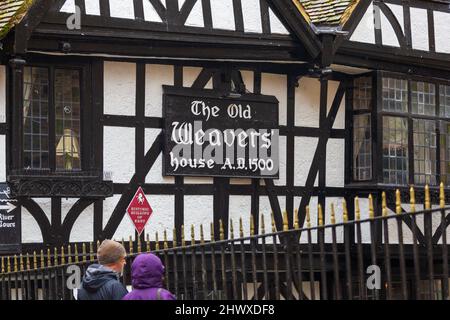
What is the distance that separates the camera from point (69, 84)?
16172 millimetres

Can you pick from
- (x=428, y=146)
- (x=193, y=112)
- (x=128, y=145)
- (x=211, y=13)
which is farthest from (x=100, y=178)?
(x=428, y=146)

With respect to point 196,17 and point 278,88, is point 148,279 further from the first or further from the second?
point 278,88

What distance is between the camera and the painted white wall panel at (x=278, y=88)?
59.1 feet

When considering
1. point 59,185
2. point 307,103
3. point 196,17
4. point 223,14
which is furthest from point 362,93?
point 59,185

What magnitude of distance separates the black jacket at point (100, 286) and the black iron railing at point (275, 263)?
59 centimetres

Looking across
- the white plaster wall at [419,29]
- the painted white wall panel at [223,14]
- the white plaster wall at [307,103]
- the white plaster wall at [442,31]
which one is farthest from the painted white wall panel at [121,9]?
the white plaster wall at [442,31]

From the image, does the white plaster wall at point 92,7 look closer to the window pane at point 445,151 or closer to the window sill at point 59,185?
the window sill at point 59,185

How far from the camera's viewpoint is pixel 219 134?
1722 cm

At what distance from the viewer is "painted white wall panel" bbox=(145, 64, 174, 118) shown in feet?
54.6

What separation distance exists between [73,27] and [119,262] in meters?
6.56

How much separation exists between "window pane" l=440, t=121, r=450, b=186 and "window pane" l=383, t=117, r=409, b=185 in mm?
937

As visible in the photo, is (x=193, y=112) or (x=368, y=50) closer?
(x=193, y=112)
